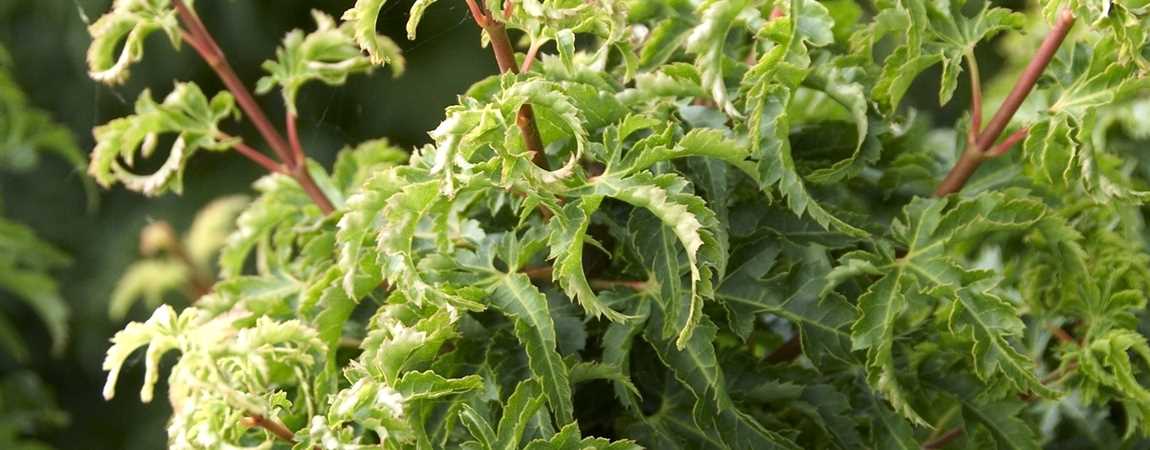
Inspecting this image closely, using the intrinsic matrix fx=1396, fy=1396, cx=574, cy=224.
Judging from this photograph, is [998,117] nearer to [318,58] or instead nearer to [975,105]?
[975,105]

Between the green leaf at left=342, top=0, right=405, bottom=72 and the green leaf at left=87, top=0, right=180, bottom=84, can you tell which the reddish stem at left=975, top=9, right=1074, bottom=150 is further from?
the green leaf at left=87, top=0, right=180, bottom=84

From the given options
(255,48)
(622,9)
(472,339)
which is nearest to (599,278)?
(472,339)

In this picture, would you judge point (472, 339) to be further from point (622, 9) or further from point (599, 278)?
point (622, 9)

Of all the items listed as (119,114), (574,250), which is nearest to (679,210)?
(574,250)

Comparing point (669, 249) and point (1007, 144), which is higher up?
point (669, 249)

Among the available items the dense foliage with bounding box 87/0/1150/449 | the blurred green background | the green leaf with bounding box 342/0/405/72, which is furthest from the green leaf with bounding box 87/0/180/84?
the blurred green background

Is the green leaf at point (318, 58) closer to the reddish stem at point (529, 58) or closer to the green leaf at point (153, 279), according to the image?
the reddish stem at point (529, 58)
